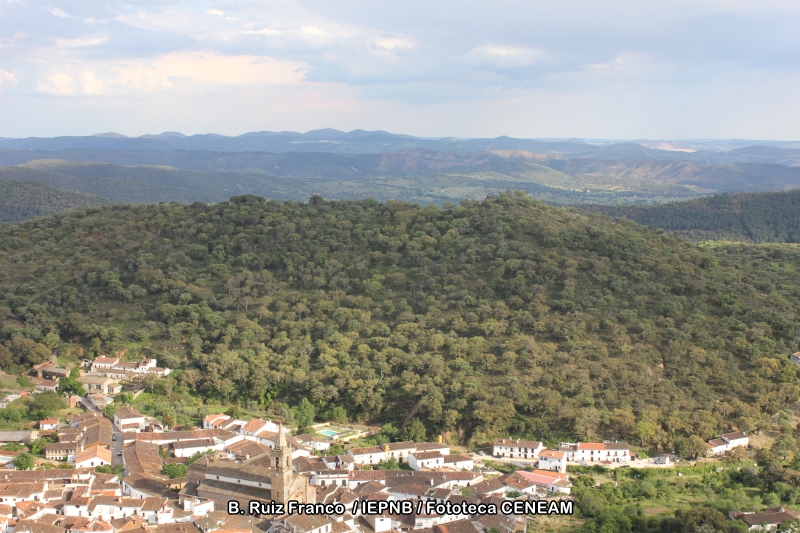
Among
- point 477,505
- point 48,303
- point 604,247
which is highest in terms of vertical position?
point 604,247

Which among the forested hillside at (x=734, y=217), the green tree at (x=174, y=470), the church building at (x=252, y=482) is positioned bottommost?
the green tree at (x=174, y=470)

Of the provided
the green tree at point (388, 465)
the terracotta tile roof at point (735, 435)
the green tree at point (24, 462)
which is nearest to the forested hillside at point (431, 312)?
the terracotta tile roof at point (735, 435)

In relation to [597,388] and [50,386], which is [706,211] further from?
[50,386]

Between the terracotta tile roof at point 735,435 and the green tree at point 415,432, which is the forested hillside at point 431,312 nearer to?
the terracotta tile roof at point 735,435

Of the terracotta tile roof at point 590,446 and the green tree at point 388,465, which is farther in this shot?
the terracotta tile roof at point 590,446

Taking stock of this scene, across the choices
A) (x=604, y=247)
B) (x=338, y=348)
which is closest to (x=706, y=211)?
(x=604, y=247)

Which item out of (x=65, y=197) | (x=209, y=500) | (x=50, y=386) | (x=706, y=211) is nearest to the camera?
(x=209, y=500)
